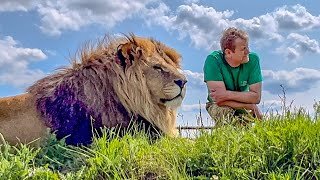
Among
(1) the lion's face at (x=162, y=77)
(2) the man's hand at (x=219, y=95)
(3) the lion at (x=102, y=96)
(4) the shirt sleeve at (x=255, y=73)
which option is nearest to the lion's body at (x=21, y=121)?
(3) the lion at (x=102, y=96)

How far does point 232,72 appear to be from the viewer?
6383 millimetres

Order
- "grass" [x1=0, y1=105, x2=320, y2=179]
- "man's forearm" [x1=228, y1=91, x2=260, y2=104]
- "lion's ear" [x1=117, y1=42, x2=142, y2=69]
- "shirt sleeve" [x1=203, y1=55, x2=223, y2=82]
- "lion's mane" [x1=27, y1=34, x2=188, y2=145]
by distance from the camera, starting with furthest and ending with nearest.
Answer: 1. "shirt sleeve" [x1=203, y1=55, x2=223, y2=82]
2. "man's forearm" [x1=228, y1=91, x2=260, y2=104]
3. "lion's ear" [x1=117, y1=42, x2=142, y2=69]
4. "lion's mane" [x1=27, y1=34, x2=188, y2=145]
5. "grass" [x1=0, y1=105, x2=320, y2=179]

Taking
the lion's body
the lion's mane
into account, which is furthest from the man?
the lion's body

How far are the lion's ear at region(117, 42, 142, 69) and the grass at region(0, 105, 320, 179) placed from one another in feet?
4.55

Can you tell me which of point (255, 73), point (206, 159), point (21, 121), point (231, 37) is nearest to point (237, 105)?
point (255, 73)

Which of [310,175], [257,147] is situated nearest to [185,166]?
[257,147]

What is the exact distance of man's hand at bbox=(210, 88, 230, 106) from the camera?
6.19 metres

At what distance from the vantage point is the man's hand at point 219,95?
Result: 619 cm

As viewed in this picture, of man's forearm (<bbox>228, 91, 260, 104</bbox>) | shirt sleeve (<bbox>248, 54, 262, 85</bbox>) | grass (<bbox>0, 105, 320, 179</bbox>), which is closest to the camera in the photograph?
grass (<bbox>0, 105, 320, 179</bbox>)

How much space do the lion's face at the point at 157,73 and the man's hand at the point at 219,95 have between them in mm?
579

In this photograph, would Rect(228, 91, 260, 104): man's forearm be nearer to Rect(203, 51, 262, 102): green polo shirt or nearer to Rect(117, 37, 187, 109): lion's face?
Rect(203, 51, 262, 102): green polo shirt

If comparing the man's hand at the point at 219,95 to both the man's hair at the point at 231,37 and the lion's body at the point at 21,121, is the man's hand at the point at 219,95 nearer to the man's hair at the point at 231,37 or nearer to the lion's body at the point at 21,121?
the man's hair at the point at 231,37

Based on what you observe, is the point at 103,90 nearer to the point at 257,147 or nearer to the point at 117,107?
the point at 117,107

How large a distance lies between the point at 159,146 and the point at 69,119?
1.09 m
